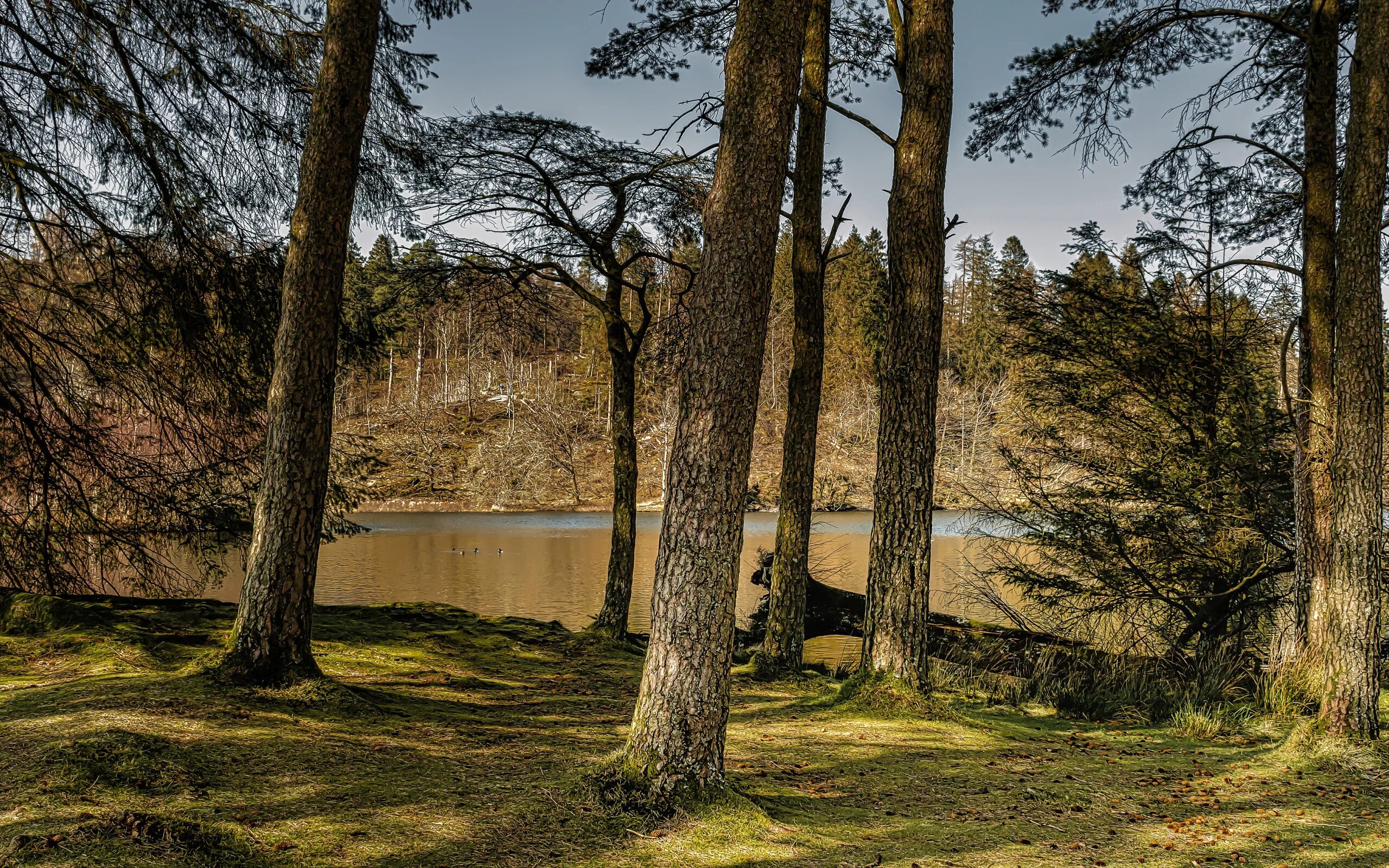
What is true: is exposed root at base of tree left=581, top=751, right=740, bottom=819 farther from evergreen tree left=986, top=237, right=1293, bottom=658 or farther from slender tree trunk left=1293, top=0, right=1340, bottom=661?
evergreen tree left=986, top=237, right=1293, bottom=658

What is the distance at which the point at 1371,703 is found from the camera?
5.58 meters

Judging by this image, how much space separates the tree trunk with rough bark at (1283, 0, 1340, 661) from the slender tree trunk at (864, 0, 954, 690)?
9.75 ft

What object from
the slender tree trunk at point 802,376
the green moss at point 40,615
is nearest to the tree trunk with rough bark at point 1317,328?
the slender tree trunk at point 802,376

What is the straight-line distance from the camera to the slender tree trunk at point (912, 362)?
5.92m

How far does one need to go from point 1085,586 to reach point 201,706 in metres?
8.64

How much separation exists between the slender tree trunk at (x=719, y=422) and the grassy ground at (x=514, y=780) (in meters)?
0.35

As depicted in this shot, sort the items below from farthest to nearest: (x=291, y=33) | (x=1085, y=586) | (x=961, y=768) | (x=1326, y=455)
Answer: (x=1085, y=586), (x=291, y=33), (x=1326, y=455), (x=961, y=768)

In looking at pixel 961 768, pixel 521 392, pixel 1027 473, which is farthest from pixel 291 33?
pixel 521 392

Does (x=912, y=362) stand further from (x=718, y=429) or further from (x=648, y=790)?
(x=648, y=790)

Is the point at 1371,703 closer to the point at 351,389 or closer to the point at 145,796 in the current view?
the point at 145,796

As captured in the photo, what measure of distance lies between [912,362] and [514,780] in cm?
400

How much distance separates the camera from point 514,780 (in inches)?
150

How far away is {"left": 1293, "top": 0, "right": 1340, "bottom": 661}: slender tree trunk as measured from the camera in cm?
615

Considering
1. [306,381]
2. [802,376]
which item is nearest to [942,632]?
[802,376]
